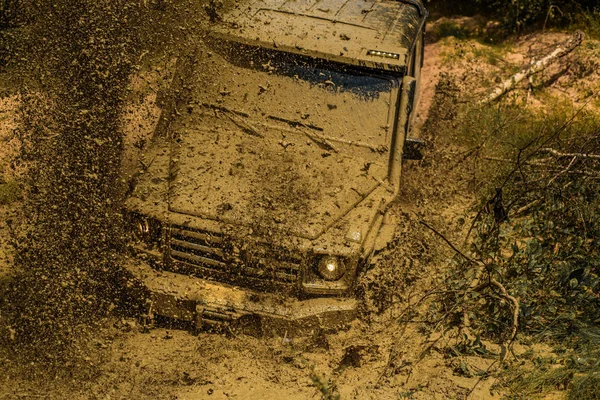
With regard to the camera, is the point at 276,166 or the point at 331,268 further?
the point at 276,166

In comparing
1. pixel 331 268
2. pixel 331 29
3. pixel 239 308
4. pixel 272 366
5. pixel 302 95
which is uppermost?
pixel 331 29

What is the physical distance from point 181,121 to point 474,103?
435cm

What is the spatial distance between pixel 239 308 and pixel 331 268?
641mm

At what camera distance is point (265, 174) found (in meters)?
4.47

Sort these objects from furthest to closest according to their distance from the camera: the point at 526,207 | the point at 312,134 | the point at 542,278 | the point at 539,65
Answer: the point at 539,65 < the point at 526,207 < the point at 312,134 < the point at 542,278

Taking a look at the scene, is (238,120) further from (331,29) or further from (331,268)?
(331,268)

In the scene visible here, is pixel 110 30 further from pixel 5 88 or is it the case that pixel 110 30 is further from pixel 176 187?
pixel 176 187

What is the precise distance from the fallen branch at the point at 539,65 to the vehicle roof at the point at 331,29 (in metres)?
2.77

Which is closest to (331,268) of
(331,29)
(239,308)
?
(239,308)

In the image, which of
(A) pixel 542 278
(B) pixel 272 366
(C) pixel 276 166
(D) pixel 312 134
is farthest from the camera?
(D) pixel 312 134

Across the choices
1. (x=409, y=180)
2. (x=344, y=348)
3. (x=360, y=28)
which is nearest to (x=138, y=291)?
(x=344, y=348)

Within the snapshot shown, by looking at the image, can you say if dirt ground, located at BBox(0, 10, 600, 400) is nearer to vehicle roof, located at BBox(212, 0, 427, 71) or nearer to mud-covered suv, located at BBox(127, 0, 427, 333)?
mud-covered suv, located at BBox(127, 0, 427, 333)

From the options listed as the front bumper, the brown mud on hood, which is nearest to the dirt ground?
the front bumper

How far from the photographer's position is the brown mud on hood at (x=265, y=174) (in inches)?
164
